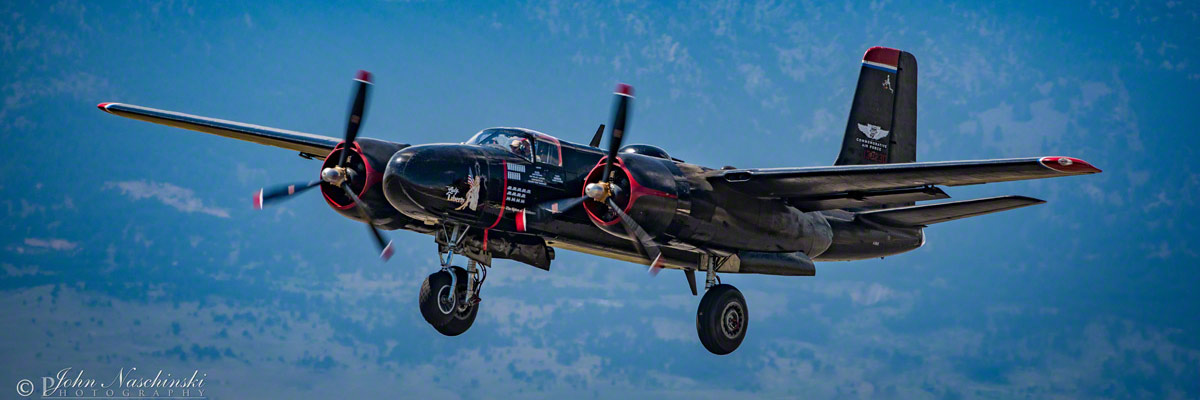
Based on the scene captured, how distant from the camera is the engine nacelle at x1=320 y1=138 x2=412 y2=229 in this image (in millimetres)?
21453

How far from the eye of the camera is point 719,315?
2314cm

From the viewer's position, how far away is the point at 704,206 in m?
21.6

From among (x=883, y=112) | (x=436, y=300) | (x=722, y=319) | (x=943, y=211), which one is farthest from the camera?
(x=883, y=112)

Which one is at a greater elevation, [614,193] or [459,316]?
[614,193]

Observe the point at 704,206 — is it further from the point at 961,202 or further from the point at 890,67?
the point at 890,67


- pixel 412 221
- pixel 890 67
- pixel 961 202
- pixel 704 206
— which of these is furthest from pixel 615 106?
pixel 890 67

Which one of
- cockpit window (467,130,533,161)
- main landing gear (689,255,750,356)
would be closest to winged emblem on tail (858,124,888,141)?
main landing gear (689,255,750,356)

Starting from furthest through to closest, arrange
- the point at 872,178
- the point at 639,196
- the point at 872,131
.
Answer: the point at 872,131 < the point at 872,178 < the point at 639,196

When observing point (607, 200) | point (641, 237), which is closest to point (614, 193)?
point (607, 200)

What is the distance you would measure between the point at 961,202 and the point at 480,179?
1043 centimetres

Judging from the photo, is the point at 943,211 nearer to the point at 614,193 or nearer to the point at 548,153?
the point at 614,193

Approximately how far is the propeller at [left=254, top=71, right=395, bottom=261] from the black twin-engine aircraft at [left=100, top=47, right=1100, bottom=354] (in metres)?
0.03

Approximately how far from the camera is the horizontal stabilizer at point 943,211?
22648mm

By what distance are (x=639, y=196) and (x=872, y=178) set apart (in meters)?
4.55
